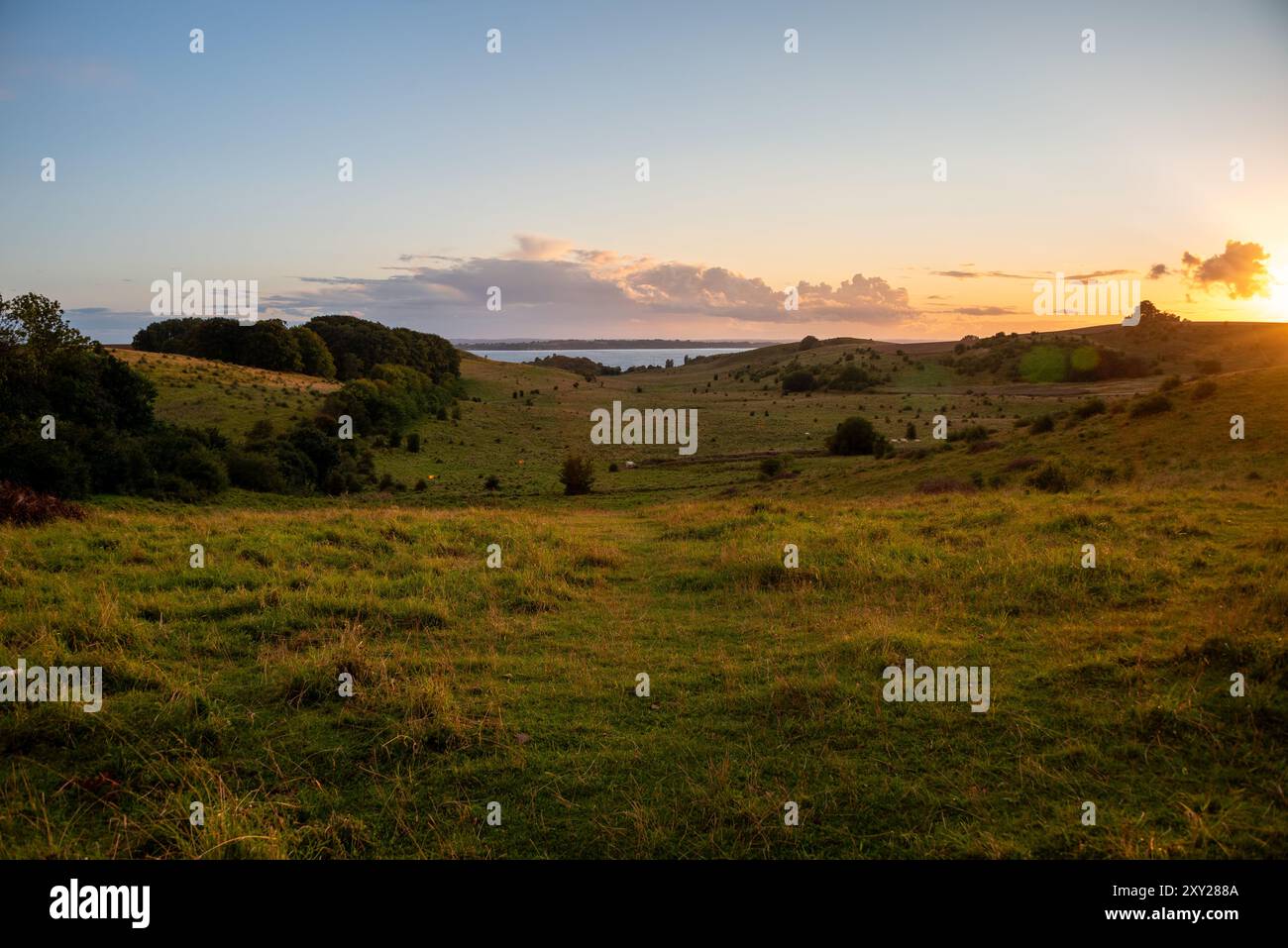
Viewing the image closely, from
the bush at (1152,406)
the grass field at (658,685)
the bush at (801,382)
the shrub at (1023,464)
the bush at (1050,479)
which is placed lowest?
the grass field at (658,685)

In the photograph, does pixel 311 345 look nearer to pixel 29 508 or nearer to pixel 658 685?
pixel 29 508

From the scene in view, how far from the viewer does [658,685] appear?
8711mm

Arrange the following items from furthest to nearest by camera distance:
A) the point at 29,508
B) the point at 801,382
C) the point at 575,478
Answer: the point at 801,382
the point at 575,478
the point at 29,508

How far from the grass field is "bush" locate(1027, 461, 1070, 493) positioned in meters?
5.83

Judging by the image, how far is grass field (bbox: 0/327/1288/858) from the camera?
5719 millimetres

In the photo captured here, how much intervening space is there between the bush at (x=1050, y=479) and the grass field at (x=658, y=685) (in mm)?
5833

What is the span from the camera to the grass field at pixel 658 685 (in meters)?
5.72

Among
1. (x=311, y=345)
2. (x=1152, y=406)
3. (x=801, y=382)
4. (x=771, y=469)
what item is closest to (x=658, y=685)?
(x=1152, y=406)

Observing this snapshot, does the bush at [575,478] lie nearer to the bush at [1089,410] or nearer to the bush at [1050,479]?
the bush at [1050,479]

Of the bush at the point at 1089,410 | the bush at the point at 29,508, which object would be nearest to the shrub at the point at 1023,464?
the bush at the point at 1089,410

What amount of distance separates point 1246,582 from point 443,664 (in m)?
11.6

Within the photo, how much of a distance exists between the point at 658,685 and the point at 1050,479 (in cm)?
2236

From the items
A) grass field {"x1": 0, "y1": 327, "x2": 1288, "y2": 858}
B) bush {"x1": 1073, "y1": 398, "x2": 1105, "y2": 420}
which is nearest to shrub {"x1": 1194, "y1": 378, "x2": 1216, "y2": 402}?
bush {"x1": 1073, "y1": 398, "x2": 1105, "y2": 420}
